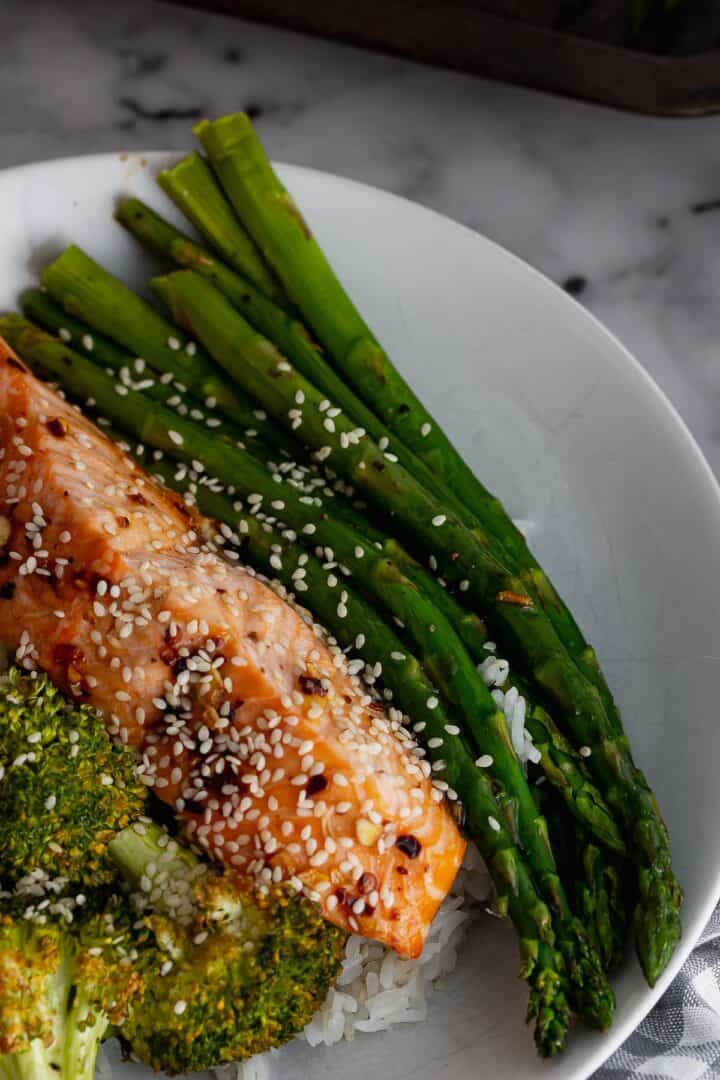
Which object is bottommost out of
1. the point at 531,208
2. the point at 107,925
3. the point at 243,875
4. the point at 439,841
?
the point at 107,925

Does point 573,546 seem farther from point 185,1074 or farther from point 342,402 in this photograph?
point 185,1074

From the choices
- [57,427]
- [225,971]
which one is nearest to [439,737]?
[225,971]

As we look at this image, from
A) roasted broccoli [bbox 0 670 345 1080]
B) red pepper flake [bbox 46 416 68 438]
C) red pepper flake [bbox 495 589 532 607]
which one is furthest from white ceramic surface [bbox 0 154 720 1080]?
red pepper flake [bbox 46 416 68 438]

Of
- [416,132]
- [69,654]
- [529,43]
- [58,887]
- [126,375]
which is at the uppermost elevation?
[529,43]

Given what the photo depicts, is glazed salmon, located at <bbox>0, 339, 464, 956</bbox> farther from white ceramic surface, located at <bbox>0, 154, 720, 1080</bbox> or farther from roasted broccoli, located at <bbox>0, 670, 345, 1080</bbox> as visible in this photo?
white ceramic surface, located at <bbox>0, 154, 720, 1080</bbox>

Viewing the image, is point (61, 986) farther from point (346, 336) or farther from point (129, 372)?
point (346, 336)

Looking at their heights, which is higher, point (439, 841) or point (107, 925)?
point (439, 841)

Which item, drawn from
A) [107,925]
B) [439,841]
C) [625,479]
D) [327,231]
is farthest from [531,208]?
[107,925]
